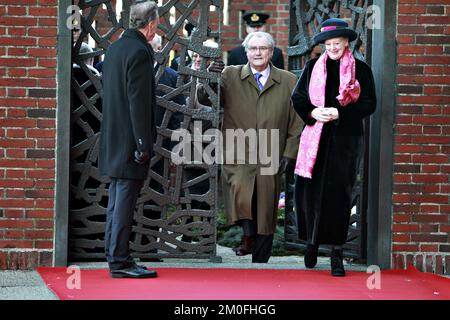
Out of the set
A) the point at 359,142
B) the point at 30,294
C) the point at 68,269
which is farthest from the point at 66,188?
the point at 359,142

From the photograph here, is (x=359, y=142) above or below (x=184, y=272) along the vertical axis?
above

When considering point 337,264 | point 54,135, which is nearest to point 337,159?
point 337,264

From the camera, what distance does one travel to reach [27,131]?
28.3 ft

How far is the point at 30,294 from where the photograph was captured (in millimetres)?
7492

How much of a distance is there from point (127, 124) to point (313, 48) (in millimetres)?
2558

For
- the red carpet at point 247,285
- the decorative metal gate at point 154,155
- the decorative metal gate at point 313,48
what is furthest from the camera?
the decorative metal gate at point 313,48

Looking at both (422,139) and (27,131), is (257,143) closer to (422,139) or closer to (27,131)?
(422,139)

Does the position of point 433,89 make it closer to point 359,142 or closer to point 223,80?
point 359,142

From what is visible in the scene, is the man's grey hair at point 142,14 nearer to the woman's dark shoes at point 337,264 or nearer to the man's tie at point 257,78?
the man's tie at point 257,78

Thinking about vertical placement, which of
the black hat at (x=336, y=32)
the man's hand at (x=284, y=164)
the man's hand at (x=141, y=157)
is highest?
the black hat at (x=336, y=32)

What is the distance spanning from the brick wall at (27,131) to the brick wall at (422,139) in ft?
8.85

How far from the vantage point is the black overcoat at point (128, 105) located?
768cm

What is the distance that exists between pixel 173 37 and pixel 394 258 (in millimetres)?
2461

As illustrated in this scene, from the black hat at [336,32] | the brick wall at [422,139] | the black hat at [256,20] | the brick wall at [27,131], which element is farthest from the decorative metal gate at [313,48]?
the brick wall at [27,131]
